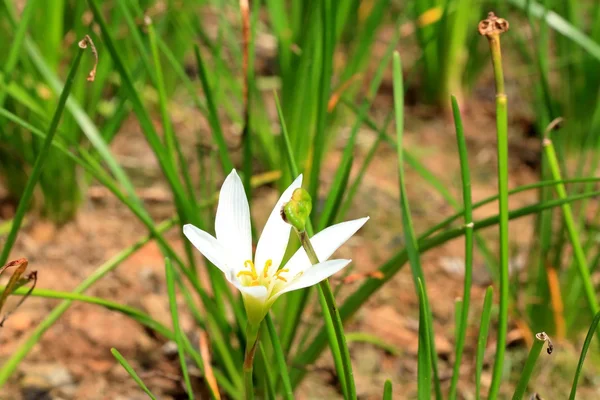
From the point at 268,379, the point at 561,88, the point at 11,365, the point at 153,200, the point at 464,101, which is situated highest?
the point at 464,101

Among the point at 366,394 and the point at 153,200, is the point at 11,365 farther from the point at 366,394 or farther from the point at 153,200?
the point at 153,200

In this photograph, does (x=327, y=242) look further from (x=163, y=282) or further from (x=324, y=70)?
(x=163, y=282)

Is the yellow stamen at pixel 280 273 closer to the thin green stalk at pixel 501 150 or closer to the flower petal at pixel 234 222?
the flower petal at pixel 234 222

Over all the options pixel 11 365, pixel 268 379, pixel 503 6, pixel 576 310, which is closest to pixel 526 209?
pixel 268 379

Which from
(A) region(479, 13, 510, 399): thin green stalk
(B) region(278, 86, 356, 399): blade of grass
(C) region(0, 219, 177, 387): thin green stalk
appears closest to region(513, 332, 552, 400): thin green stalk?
(A) region(479, 13, 510, 399): thin green stalk

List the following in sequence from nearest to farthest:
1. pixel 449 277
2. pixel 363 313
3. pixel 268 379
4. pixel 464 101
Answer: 1. pixel 268 379
2. pixel 363 313
3. pixel 449 277
4. pixel 464 101

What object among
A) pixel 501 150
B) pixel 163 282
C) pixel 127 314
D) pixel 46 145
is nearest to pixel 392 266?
pixel 501 150

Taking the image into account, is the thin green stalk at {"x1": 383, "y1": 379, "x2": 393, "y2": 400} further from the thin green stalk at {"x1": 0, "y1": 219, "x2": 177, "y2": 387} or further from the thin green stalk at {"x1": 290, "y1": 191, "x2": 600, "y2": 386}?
the thin green stalk at {"x1": 0, "y1": 219, "x2": 177, "y2": 387}
